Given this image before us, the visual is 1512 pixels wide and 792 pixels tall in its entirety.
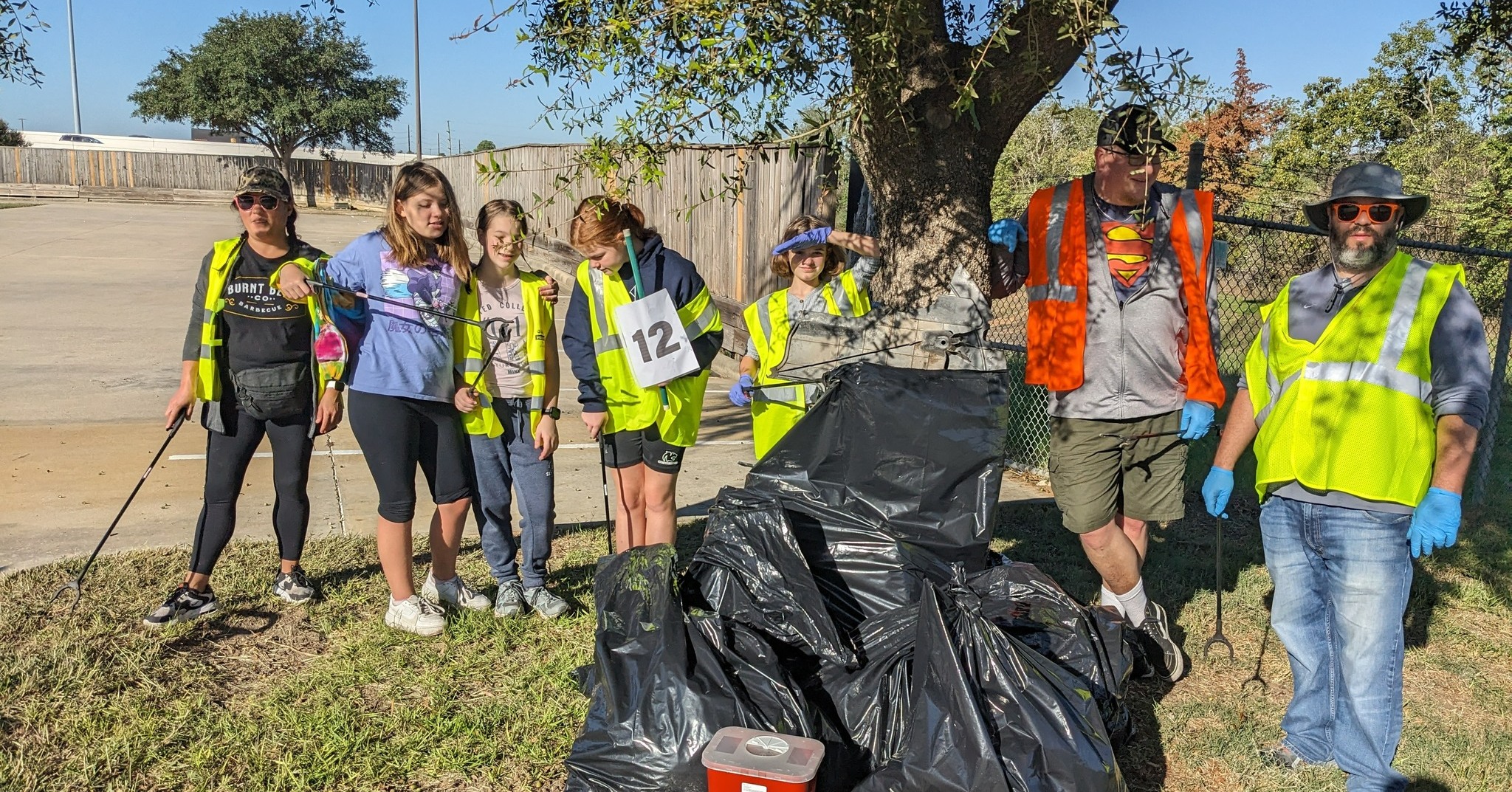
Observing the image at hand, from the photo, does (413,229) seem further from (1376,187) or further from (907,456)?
(1376,187)

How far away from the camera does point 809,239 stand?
446cm

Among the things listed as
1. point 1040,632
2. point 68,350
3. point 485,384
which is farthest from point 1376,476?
point 68,350

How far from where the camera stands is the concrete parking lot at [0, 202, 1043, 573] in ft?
17.7

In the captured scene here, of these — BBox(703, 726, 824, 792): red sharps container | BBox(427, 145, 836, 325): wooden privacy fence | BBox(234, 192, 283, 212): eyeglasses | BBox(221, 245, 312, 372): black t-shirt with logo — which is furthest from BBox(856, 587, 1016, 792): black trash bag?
BBox(427, 145, 836, 325): wooden privacy fence

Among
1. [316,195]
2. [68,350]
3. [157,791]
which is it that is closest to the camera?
[157,791]

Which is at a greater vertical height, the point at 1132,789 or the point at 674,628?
the point at 674,628

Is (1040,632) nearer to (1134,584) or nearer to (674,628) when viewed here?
(1134,584)

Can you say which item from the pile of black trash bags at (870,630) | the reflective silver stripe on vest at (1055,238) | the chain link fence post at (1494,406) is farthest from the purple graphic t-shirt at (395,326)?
the chain link fence post at (1494,406)

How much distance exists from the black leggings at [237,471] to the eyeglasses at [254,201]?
2.62ft

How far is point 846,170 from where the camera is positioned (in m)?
7.55

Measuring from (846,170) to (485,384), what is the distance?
163 inches

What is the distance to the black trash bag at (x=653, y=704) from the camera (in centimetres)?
263

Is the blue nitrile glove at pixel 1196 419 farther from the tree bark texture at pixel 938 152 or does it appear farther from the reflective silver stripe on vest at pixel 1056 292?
the tree bark texture at pixel 938 152

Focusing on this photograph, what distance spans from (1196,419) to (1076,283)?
24.3 inches
